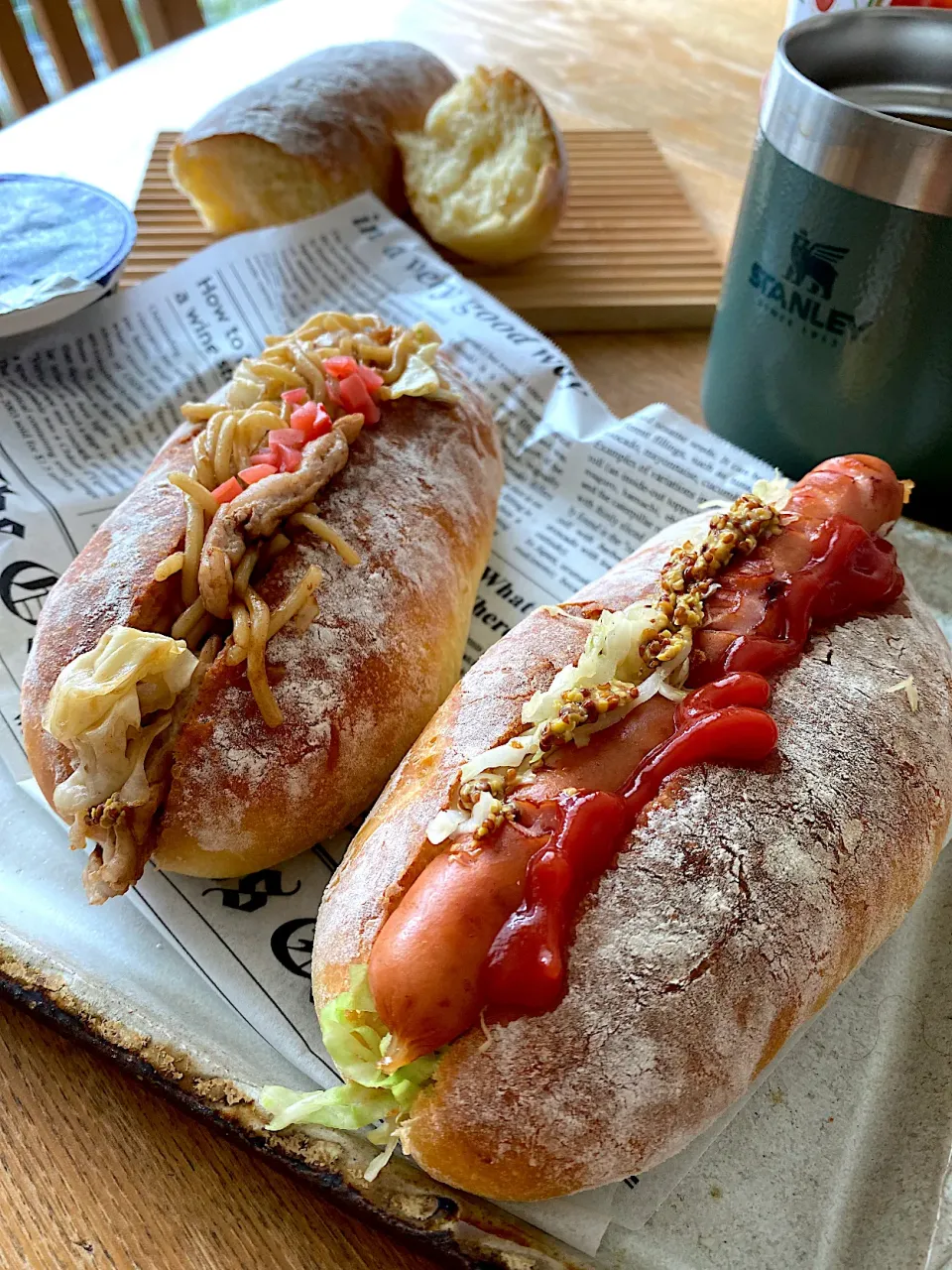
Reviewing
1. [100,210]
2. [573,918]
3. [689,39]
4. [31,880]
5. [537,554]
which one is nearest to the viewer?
[573,918]

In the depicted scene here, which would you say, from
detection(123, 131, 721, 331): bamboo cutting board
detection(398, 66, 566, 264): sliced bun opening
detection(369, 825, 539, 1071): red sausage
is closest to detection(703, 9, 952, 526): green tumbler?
detection(123, 131, 721, 331): bamboo cutting board

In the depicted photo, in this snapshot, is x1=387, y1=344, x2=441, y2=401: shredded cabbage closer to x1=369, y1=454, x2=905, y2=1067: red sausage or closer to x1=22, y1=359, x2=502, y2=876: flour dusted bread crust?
x1=22, y1=359, x2=502, y2=876: flour dusted bread crust

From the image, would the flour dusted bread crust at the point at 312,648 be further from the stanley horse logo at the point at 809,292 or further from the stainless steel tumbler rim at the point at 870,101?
the stainless steel tumbler rim at the point at 870,101

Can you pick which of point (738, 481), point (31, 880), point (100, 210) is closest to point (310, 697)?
point (31, 880)

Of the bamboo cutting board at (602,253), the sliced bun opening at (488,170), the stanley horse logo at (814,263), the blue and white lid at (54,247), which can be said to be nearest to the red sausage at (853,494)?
the stanley horse logo at (814,263)

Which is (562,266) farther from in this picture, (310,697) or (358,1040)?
(358,1040)

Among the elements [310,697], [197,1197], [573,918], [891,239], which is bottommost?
[197,1197]
